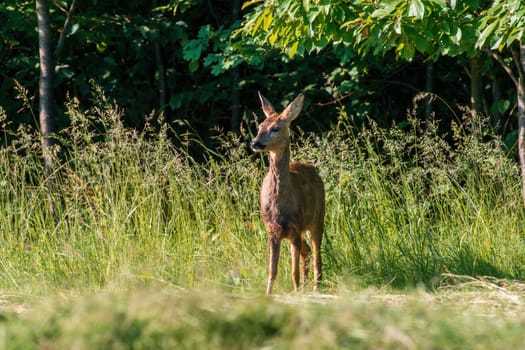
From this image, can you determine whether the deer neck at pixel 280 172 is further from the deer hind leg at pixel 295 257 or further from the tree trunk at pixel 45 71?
the tree trunk at pixel 45 71

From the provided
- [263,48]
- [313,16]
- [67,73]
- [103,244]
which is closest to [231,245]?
[103,244]

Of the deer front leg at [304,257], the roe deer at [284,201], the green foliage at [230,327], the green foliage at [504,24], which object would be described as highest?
the green foliage at [504,24]

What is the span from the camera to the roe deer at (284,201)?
5969 millimetres

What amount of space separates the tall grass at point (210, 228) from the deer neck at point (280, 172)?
72cm

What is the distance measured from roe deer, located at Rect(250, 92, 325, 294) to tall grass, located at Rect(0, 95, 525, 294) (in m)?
0.27

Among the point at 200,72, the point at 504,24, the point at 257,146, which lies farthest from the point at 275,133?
the point at 200,72

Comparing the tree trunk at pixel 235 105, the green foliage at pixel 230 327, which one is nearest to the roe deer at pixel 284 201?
the green foliage at pixel 230 327

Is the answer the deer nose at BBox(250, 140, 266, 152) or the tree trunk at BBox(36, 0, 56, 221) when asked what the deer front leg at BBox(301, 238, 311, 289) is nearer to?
the deer nose at BBox(250, 140, 266, 152)

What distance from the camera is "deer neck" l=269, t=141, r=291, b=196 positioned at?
605 cm

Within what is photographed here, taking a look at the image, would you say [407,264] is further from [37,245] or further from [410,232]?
[37,245]

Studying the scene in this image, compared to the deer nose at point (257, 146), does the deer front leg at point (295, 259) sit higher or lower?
lower

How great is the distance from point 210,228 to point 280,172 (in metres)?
1.30

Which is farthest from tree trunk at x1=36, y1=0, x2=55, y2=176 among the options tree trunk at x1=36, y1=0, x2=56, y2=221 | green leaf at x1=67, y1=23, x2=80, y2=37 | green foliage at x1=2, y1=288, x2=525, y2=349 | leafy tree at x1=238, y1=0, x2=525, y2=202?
green foliage at x1=2, y1=288, x2=525, y2=349

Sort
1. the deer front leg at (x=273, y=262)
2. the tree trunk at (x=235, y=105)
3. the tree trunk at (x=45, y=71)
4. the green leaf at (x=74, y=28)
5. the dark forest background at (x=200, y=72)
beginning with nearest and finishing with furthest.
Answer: the deer front leg at (x=273, y=262)
the tree trunk at (x=45, y=71)
the green leaf at (x=74, y=28)
the dark forest background at (x=200, y=72)
the tree trunk at (x=235, y=105)
